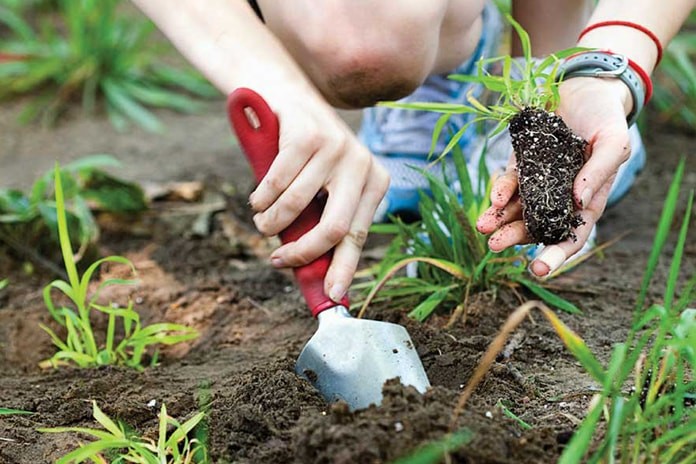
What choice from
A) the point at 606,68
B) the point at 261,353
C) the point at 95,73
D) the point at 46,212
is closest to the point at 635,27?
the point at 606,68

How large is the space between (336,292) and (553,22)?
1089mm

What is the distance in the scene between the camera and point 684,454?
3.95 feet

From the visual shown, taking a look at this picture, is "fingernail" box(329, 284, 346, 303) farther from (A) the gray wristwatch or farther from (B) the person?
(A) the gray wristwatch

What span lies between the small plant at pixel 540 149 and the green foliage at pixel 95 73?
2.24 m

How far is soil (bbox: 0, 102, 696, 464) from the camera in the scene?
1.24 metres

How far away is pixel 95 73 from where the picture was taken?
377 centimetres

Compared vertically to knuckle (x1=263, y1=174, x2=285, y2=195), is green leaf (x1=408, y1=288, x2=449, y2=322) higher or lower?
lower

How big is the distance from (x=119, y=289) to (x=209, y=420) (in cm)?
89

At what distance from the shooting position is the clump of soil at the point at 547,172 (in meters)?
1.47

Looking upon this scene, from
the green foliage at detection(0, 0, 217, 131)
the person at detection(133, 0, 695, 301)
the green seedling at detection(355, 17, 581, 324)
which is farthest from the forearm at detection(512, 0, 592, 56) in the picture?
the green foliage at detection(0, 0, 217, 131)

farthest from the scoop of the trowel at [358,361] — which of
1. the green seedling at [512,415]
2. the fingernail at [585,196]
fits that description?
the fingernail at [585,196]

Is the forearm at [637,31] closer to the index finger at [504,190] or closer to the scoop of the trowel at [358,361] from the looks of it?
the index finger at [504,190]

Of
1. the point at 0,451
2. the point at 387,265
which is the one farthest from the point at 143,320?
the point at 0,451

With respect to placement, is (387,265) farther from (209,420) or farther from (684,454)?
(684,454)
